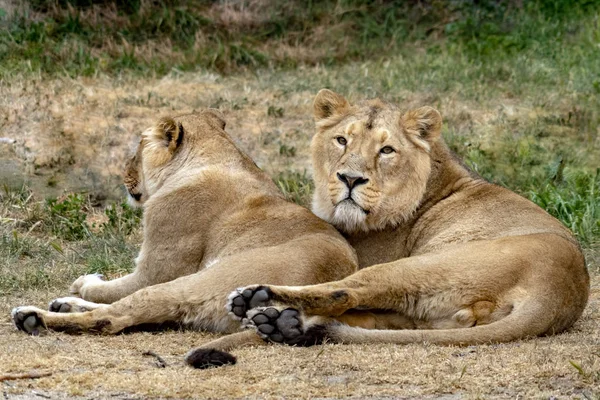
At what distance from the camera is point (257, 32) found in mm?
14070

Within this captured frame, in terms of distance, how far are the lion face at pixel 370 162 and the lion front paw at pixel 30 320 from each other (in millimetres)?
1902

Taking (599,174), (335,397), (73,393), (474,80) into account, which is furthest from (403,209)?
(474,80)

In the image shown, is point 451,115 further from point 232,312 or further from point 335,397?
point 335,397

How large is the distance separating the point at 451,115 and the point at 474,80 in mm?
1192

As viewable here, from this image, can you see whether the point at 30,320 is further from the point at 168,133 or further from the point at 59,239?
the point at 59,239

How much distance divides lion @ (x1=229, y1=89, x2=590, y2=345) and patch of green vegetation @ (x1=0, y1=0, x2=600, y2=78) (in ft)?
18.6

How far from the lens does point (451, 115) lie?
11.3m

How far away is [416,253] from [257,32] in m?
7.62

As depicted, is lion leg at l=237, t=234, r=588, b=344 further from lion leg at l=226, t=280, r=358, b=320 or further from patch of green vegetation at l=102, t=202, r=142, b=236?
patch of green vegetation at l=102, t=202, r=142, b=236

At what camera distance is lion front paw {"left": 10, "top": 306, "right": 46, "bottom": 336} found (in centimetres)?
614

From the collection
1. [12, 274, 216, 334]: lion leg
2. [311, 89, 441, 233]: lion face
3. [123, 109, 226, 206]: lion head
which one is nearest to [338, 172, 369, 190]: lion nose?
[311, 89, 441, 233]: lion face

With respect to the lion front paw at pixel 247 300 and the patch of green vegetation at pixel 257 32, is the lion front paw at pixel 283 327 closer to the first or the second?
the lion front paw at pixel 247 300

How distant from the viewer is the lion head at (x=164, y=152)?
7254 mm

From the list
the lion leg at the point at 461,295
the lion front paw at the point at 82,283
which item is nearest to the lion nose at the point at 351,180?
the lion leg at the point at 461,295
